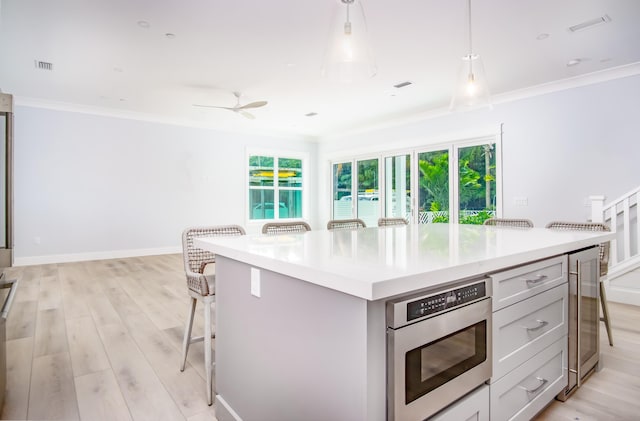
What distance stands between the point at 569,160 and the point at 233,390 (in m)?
5.22

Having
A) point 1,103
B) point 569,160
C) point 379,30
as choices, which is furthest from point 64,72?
point 569,160

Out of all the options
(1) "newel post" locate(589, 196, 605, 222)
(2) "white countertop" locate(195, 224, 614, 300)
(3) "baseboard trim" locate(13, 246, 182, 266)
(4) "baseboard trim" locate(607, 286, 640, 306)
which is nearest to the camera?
(2) "white countertop" locate(195, 224, 614, 300)

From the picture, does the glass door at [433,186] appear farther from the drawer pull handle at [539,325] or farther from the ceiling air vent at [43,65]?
the ceiling air vent at [43,65]

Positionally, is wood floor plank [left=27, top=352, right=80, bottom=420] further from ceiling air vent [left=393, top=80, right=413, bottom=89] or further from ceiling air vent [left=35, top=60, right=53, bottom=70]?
ceiling air vent [left=393, top=80, right=413, bottom=89]

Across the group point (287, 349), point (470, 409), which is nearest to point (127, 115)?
point (287, 349)

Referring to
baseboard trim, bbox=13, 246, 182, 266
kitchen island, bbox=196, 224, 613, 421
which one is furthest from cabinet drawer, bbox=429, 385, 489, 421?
baseboard trim, bbox=13, 246, 182, 266

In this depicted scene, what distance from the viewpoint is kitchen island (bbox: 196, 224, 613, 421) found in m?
0.97

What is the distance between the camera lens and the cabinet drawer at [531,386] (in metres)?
1.39

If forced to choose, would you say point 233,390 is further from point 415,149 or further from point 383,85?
point 415,149

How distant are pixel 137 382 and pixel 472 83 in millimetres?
3182

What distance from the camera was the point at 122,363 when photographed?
2.36 m

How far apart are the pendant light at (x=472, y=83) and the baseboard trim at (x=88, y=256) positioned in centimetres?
632

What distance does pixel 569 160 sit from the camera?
478cm

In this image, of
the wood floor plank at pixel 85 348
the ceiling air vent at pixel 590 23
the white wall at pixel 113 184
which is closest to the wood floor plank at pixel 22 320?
the wood floor plank at pixel 85 348
